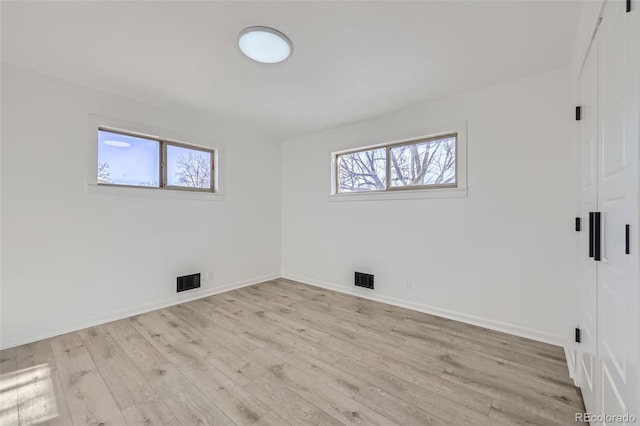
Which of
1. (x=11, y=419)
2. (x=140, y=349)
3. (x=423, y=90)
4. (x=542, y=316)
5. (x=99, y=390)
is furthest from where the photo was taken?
(x=423, y=90)

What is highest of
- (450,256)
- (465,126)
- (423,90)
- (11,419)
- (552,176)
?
(423,90)

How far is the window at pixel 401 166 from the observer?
122 inches

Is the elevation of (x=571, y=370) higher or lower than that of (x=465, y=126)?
lower

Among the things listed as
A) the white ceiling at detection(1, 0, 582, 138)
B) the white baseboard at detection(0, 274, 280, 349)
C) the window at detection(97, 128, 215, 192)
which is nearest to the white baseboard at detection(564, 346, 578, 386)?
the white ceiling at detection(1, 0, 582, 138)

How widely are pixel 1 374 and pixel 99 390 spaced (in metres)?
0.90

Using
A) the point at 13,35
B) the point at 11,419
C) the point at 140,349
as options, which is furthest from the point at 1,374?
the point at 13,35

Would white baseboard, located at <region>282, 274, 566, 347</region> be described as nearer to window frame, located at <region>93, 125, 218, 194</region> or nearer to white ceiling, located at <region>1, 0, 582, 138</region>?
window frame, located at <region>93, 125, 218, 194</region>

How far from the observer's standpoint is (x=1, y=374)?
6.39ft

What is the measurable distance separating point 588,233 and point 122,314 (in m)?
4.20

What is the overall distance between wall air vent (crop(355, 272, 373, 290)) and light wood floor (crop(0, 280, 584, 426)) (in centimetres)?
71

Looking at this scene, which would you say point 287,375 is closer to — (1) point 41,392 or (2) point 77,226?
(1) point 41,392

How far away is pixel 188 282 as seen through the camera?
351 cm

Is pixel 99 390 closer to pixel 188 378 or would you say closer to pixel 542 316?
pixel 188 378

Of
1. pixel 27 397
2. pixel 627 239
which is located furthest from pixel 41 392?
pixel 627 239
